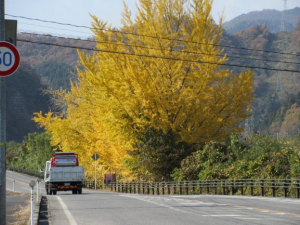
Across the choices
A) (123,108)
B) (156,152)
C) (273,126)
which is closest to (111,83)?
(123,108)

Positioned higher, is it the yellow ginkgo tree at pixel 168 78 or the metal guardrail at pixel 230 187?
the yellow ginkgo tree at pixel 168 78

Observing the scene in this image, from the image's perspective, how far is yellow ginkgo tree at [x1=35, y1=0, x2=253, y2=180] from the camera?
37.1 m

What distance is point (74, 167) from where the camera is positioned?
136 ft

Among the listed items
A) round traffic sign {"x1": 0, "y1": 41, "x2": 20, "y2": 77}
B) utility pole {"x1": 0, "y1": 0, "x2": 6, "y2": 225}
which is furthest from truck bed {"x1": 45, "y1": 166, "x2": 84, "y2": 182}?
round traffic sign {"x1": 0, "y1": 41, "x2": 20, "y2": 77}

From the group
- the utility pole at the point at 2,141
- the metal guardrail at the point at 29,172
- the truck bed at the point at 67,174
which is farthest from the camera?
the metal guardrail at the point at 29,172

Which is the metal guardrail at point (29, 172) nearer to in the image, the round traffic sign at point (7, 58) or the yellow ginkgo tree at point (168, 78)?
the yellow ginkgo tree at point (168, 78)

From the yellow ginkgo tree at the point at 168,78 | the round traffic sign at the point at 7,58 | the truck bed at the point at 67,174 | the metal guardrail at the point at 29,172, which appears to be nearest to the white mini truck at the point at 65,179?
the truck bed at the point at 67,174

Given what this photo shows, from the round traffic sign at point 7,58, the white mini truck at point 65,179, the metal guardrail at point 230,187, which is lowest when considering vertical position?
the metal guardrail at point 230,187

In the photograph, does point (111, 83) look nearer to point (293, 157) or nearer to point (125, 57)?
point (125, 57)

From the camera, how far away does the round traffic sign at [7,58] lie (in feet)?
37.2

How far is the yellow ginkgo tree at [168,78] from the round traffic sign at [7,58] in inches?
972

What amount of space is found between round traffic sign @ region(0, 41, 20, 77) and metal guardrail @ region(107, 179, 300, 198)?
17780mm

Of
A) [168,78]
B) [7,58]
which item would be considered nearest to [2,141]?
[7,58]

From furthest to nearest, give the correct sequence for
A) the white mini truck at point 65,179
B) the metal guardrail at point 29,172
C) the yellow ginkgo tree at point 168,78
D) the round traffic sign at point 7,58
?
the metal guardrail at point 29,172 → the white mini truck at point 65,179 → the yellow ginkgo tree at point 168,78 → the round traffic sign at point 7,58
